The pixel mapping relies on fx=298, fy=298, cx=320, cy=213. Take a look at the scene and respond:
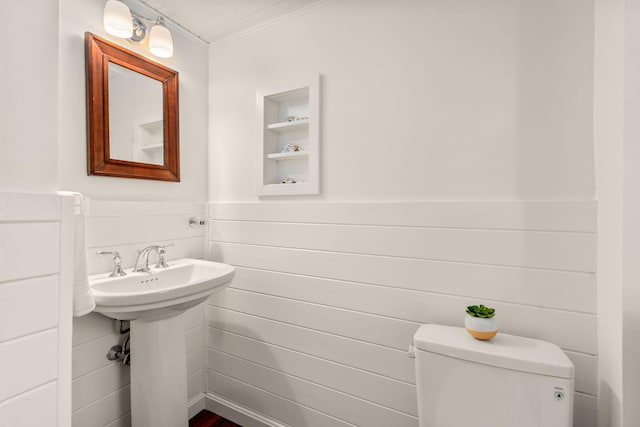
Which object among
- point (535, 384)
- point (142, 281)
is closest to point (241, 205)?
point (142, 281)

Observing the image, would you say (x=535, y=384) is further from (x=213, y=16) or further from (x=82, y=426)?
(x=213, y=16)

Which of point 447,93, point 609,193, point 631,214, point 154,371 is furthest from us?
point 154,371

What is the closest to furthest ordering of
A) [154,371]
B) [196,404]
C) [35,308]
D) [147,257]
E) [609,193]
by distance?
1. [35,308]
2. [609,193]
3. [154,371]
4. [147,257]
5. [196,404]

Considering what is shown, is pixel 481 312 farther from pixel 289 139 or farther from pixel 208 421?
pixel 208 421

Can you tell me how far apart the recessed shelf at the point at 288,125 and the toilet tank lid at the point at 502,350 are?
1.12m

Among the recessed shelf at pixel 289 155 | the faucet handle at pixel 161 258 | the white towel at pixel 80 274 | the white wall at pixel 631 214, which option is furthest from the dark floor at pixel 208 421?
the white wall at pixel 631 214

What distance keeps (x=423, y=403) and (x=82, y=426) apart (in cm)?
145

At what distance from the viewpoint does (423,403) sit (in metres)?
1.05

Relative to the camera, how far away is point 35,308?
60cm

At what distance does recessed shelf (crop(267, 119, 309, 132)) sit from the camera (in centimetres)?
156

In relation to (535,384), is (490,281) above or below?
above

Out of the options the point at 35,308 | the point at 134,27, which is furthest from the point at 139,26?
the point at 35,308

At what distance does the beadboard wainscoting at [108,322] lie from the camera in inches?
51.8

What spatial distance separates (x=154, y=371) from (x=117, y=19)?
1561mm
